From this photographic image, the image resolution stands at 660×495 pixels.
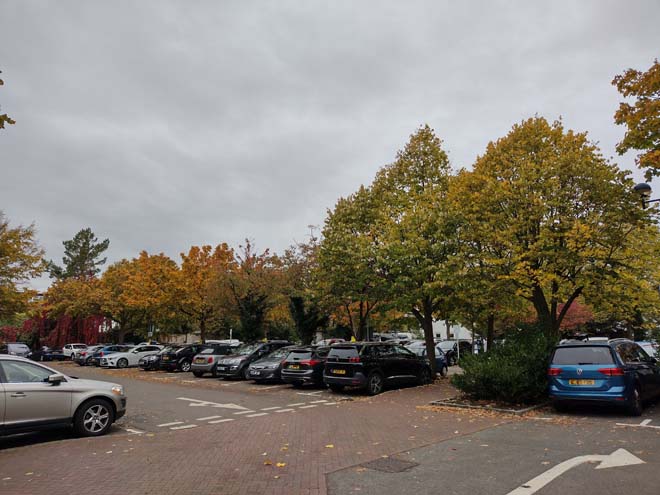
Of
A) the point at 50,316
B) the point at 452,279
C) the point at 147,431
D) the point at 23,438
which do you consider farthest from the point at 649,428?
the point at 50,316

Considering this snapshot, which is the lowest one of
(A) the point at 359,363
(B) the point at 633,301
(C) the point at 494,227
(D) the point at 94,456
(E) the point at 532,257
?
(D) the point at 94,456

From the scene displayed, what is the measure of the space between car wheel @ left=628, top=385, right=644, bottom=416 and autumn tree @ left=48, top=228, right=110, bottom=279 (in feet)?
227

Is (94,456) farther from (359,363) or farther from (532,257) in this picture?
(532,257)

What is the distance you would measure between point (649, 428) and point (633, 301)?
6897 millimetres

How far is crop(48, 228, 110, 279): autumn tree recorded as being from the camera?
2692 inches

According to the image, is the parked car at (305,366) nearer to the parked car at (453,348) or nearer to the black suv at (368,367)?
the black suv at (368,367)

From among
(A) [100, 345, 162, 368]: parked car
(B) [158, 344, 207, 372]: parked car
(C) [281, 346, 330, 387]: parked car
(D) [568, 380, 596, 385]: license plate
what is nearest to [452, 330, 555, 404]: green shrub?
(D) [568, 380, 596, 385]: license plate

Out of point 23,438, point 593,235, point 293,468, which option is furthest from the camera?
point 593,235

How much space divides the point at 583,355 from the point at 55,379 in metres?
10.7

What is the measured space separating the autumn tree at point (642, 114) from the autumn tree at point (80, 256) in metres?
69.1

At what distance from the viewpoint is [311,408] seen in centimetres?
1274

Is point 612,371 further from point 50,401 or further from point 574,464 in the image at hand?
point 50,401

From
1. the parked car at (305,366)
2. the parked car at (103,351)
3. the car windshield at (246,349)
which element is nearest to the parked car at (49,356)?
the parked car at (103,351)

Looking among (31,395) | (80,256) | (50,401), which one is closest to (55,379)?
(50,401)
